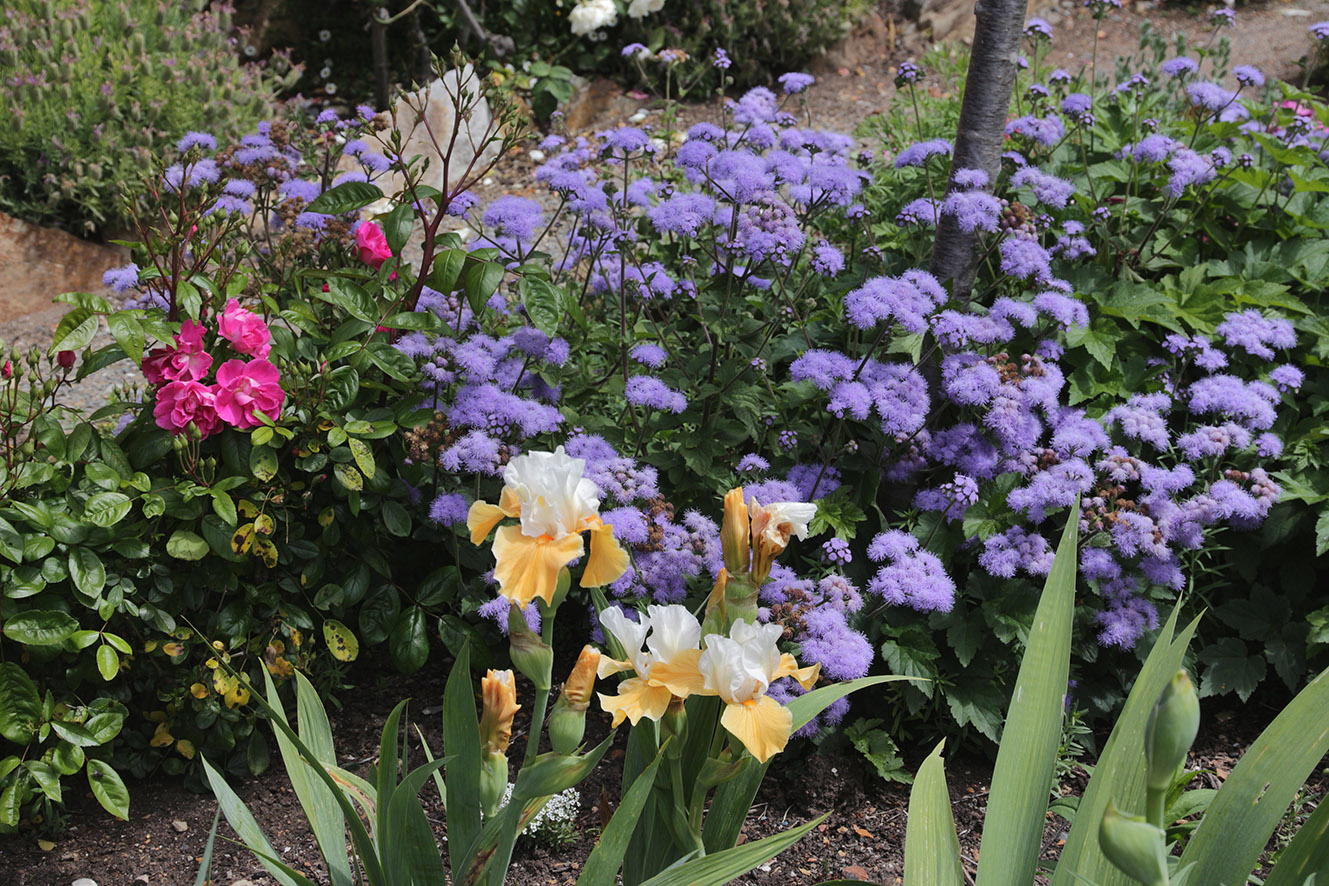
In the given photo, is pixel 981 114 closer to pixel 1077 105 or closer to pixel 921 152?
pixel 921 152

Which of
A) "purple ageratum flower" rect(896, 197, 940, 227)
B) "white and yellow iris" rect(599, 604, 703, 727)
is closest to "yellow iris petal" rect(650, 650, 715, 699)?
"white and yellow iris" rect(599, 604, 703, 727)

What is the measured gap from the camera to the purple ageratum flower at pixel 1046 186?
2518 mm

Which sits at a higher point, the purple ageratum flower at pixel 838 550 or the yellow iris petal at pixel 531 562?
the yellow iris petal at pixel 531 562

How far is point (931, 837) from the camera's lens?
1.25m

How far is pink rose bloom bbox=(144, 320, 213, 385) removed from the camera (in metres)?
1.95

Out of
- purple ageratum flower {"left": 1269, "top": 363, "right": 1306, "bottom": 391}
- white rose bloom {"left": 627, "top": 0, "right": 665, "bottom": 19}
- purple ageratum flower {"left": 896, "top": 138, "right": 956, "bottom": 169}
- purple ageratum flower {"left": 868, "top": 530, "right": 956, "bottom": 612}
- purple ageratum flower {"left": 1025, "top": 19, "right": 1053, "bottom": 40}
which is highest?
purple ageratum flower {"left": 1025, "top": 19, "right": 1053, "bottom": 40}

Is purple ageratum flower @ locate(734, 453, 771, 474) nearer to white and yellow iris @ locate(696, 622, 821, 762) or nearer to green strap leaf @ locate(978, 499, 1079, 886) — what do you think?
green strap leaf @ locate(978, 499, 1079, 886)

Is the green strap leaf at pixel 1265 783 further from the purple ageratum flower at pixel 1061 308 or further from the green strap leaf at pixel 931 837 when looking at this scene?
the purple ageratum flower at pixel 1061 308

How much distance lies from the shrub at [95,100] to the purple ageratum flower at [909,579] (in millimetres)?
3254

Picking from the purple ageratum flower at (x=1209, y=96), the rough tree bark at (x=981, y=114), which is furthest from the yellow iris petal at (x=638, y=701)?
the purple ageratum flower at (x=1209, y=96)

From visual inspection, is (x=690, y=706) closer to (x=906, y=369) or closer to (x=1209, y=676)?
(x=906, y=369)

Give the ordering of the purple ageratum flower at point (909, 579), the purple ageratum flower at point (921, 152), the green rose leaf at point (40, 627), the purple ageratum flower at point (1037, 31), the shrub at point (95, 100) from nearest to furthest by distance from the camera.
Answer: the green rose leaf at point (40, 627)
the purple ageratum flower at point (909, 579)
the purple ageratum flower at point (921, 152)
the purple ageratum flower at point (1037, 31)
the shrub at point (95, 100)

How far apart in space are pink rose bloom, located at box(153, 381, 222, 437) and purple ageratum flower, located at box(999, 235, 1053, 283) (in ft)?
5.59

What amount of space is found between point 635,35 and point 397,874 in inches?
221
